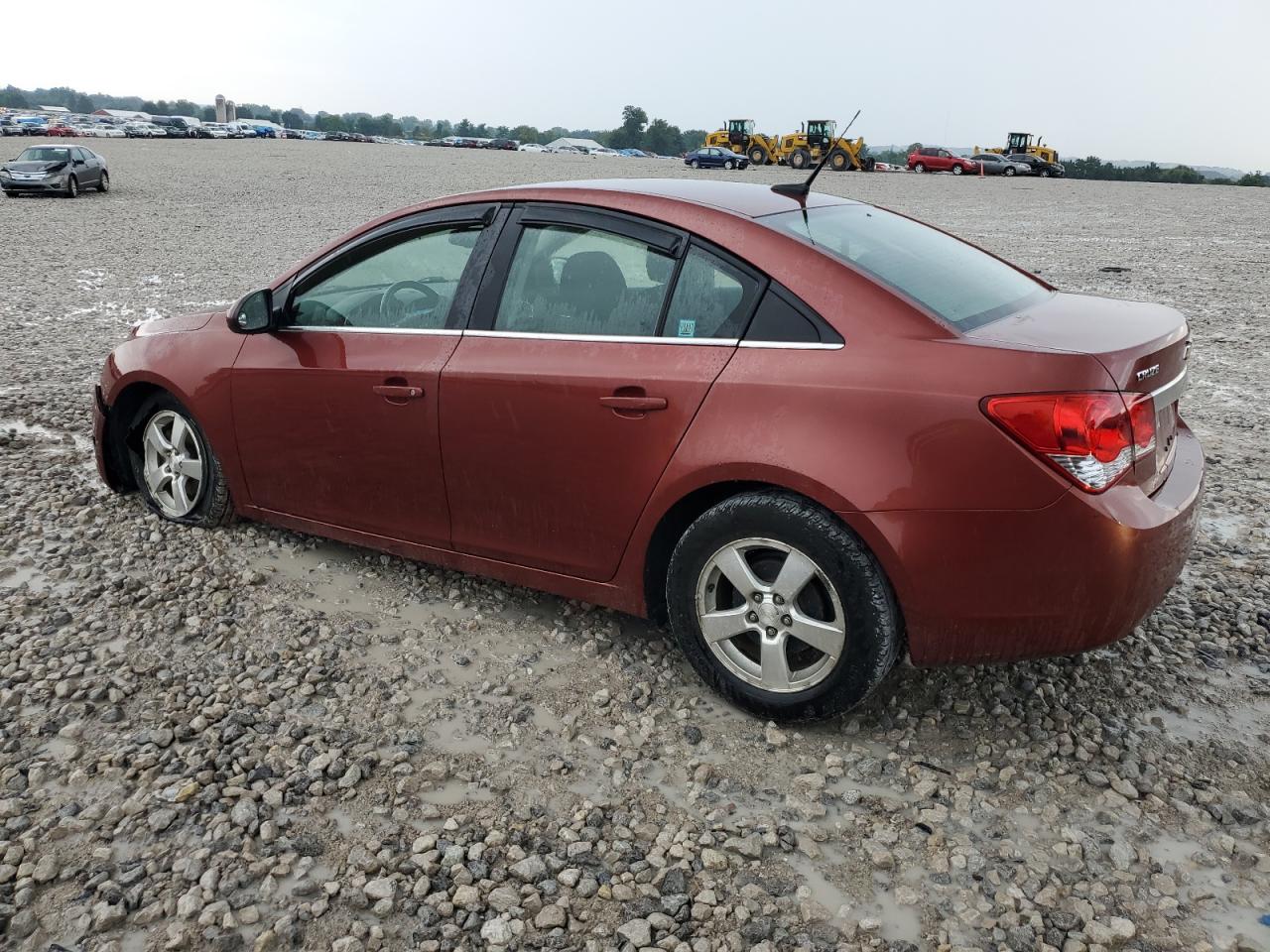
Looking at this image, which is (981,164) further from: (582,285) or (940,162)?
(582,285)

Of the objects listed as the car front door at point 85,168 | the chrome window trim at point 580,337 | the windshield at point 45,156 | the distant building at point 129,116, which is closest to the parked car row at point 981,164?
the car front door at point 85,168

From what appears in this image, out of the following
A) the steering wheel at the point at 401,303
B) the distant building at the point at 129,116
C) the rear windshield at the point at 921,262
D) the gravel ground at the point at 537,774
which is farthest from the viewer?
the distant building at the point at 129,116

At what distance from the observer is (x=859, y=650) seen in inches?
119

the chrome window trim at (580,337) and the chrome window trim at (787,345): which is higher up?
the chrome window trim at (787,345)

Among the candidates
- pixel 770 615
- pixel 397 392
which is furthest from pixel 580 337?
pixel 770 615

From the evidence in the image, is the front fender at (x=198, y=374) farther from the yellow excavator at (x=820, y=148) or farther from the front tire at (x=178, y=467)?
the yellow excavator at (x=820, y=148)

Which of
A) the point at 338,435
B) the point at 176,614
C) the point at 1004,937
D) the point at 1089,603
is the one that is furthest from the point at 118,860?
the point at 1089,603

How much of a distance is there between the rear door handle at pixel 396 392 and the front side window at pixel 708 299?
101 cm

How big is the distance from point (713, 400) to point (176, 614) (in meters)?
2.32

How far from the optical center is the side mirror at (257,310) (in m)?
4.28

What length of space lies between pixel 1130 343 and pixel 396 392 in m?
2.44

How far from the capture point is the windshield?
76.4 ft

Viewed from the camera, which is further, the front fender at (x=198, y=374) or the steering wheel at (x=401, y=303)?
the front fender at (x=198, y=374)

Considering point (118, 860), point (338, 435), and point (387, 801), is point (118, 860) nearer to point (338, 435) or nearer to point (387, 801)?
point (387, 801)
